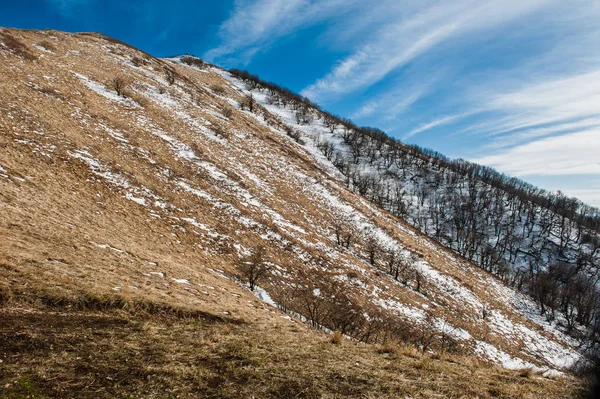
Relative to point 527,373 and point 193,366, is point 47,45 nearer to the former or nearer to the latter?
point 193,366

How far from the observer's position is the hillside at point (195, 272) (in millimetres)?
5070

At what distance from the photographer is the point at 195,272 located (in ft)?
45.2

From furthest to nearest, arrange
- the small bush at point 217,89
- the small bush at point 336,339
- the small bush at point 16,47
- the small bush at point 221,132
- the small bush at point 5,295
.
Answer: the small bush at point 217,89, the small bush at point 221,132, the small bush at point 16,47, the small bush at point 336,339, the small bush at point 5,295

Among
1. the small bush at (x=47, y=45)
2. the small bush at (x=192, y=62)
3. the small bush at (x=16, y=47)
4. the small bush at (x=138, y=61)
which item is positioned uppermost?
the small bush at (x=192, y=62)

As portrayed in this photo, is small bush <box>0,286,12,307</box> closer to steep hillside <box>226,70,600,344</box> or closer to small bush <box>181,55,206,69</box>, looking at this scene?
steep hillside <box>226,70,600,344</box>

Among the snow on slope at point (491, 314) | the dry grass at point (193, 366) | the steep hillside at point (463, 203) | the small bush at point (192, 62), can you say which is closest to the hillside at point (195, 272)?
the dry grass at point (193, 366)

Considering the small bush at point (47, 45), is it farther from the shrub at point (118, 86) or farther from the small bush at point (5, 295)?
the small bush at point (5, 295)

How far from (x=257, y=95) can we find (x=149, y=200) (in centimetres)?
11113

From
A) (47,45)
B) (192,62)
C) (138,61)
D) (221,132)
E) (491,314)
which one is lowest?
(491,314)

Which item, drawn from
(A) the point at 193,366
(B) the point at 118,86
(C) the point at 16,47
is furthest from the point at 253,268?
(C) the point at 16,47

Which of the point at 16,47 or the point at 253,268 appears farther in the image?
the point at 16,47

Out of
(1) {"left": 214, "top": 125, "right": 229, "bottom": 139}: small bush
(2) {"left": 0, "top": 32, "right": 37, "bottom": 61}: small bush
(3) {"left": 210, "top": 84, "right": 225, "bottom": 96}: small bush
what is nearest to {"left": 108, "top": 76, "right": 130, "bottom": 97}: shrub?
(2) {"left": 0, "top": 32, "right": 37, "bottom": 61}: small bush

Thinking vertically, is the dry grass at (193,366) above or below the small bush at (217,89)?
below

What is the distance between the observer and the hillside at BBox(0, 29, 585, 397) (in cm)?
507
